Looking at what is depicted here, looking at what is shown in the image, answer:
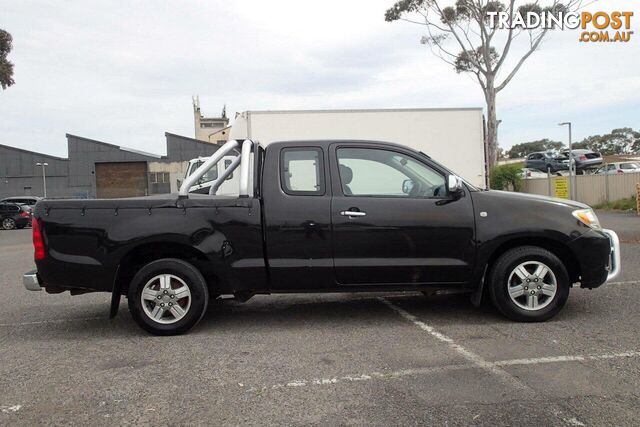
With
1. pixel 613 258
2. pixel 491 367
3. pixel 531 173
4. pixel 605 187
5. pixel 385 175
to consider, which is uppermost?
pixel 531 173

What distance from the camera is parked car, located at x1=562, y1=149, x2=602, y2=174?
3019 centimetres

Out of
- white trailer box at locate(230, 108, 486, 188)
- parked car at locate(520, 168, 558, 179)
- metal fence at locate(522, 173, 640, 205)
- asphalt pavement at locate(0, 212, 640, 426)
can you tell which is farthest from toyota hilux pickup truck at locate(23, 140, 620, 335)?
parked car at locate(520, 168, 558, 179)

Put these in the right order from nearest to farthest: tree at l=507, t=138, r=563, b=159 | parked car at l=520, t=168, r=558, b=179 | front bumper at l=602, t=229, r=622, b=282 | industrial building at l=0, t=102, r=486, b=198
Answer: front bumper at l=602, t=229, r=622, b=282 → industrial building at l=0, t=102, r=486, b=198 → parked car at l=520, t=168, r=558, b=179 → tree at l=507, t=138, r=563, b=159

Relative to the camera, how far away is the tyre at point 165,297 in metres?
4.90

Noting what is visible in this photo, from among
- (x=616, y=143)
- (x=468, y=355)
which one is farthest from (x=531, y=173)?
(x=616, y=143)

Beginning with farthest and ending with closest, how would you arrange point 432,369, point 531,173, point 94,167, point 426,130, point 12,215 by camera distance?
point 94,167
point 531,173
point 12,215
point 426,130
point 432,369

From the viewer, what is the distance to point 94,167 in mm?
52250

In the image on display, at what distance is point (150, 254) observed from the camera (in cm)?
513

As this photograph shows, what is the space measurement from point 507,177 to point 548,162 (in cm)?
736

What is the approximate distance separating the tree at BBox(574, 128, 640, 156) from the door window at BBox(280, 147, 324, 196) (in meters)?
89.2

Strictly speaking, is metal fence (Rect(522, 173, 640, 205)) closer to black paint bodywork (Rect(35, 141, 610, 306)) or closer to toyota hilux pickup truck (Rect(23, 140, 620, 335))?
toyota hilux pickup truck (Rect(23, 140, 620, 335))

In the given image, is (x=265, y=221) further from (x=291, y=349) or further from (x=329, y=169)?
(x=291, y=349)

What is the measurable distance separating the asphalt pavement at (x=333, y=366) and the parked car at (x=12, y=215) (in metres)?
22.0

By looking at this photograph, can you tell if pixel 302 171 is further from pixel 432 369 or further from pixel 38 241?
pixel 38 241
